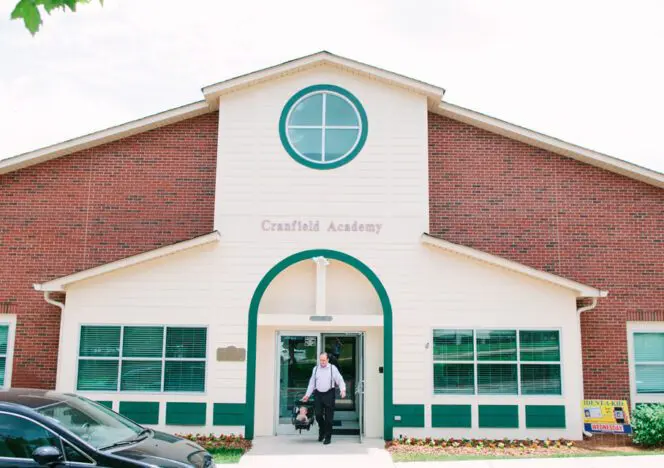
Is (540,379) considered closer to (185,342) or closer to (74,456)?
(185,342)

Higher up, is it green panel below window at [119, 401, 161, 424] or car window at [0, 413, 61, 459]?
car window at [0, 413, 61, 459]

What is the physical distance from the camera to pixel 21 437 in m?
6.96

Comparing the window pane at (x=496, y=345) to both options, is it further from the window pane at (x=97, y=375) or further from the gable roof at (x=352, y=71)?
the window pane at (x=97, y=375)

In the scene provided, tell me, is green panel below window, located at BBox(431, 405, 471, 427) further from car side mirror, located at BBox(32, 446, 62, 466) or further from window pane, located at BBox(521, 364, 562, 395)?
car side mirror, located at BBox(32, 446, 62, 466)

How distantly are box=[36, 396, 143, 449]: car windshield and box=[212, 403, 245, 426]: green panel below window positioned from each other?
176 inches

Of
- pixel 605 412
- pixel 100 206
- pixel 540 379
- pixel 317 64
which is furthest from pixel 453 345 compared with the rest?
pixel 100 206

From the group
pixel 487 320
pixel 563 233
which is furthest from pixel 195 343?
pixel 563 233

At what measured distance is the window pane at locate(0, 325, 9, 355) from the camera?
14.1 metres

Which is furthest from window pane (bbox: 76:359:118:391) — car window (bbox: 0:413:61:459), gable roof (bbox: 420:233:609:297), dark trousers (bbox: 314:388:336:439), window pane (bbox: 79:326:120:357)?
gable roof (bbox: 420:233:609:297)

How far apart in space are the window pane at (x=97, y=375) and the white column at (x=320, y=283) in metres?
4.28

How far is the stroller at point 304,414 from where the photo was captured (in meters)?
12.6

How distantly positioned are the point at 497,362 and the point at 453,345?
951mm

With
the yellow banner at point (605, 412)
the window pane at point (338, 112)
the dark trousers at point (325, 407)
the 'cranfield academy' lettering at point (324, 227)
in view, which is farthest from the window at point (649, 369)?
the window pane at point (338, 112)

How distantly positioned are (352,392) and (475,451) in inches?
122
